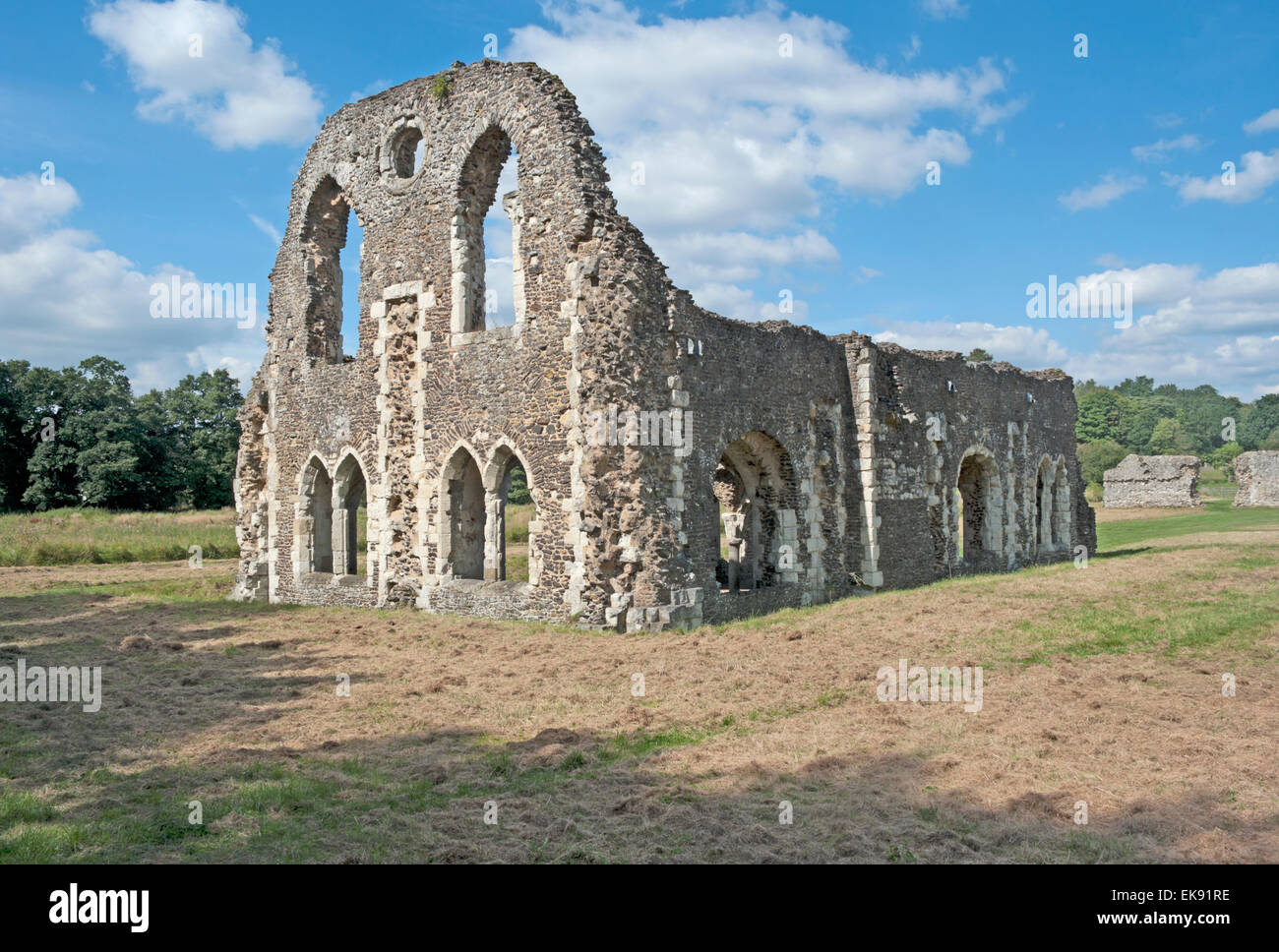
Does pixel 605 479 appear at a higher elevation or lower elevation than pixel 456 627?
higher

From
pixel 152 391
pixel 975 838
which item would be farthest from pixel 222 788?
pixel 152 391

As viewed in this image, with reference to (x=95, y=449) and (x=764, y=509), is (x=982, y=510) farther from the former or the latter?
(x=95, y=449)

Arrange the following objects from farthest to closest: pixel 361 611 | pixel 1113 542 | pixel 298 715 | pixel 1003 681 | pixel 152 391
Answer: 1. pixel 152 391
2. pixel 1113 542
3. pixel 361 611
4. pixel 1003 681
5. pixel 298 715

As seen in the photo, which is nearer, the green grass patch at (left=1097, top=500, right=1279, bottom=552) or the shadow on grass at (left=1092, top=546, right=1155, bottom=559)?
the shadow on grass at (left=1092, top=546, right=1155, bottom=559)

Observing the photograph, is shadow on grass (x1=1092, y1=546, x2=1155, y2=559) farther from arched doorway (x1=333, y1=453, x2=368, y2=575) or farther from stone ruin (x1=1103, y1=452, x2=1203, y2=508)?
stone ruin (x1=1103, y1=452, x2=1203, y2=508)

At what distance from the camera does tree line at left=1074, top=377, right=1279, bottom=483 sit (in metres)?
93.2

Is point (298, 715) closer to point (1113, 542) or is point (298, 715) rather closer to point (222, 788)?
point (222, 788)

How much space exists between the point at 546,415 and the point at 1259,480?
50.8m

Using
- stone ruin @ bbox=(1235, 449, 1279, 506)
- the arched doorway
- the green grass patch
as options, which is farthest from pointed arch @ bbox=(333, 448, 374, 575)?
stone ruin @ bbox=(1235, 449, 1279, 506)

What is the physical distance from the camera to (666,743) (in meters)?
8.63

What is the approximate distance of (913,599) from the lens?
1720cm

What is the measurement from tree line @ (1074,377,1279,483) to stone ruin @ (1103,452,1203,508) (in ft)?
95.7

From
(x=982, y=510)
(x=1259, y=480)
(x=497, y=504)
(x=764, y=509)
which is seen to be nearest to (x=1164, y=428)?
(x=1259, y=480)
